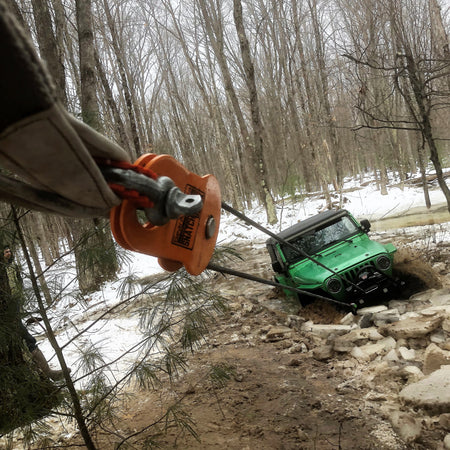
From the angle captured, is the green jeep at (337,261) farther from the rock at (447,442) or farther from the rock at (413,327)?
the rock at (447,442)

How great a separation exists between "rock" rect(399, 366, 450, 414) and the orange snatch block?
2.22 meters

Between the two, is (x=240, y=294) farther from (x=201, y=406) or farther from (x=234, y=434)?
(x=234, y=434)

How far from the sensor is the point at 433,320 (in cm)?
376

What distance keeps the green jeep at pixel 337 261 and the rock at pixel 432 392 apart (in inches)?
56.3

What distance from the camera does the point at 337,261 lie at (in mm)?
5047

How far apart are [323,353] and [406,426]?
1486mm

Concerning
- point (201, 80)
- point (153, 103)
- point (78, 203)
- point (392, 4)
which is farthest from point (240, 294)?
point (153, 103)

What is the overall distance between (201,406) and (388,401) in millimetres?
1521

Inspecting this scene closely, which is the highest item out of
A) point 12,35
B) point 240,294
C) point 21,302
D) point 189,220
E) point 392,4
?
point 392,4

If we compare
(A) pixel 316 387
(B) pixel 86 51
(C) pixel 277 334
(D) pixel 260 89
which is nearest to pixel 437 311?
(A) pixel 316 387

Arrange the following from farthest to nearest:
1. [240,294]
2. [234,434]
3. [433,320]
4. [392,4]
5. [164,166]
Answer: [240,294]
[392,4]
[433,320]
[234,434]
[164,166]

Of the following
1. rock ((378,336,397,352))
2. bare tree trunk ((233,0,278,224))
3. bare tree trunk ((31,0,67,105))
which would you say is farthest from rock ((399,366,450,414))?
bare tree trunk ((233,0,278,224))

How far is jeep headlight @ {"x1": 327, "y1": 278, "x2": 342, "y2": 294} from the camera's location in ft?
15.4

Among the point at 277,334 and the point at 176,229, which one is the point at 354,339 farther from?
the point at 176,229
